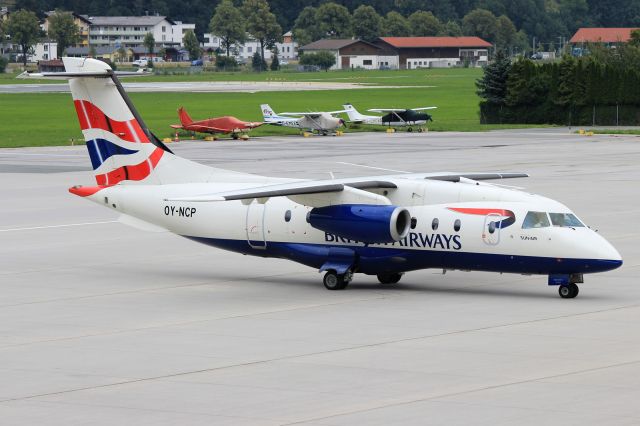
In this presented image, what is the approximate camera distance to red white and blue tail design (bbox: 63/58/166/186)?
34.9 metres

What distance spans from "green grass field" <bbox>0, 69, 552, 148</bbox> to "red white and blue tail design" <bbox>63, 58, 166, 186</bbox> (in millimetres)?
47876

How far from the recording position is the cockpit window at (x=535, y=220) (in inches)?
1184

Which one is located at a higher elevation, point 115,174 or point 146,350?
point 115,174

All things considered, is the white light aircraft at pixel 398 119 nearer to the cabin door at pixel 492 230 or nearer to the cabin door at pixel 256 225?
the cabin door at pixel 256 225

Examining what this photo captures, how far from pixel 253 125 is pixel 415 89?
76977 mm

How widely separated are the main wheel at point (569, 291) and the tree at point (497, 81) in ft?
254

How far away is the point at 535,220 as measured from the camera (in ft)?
98.8

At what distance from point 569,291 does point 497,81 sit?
77.8 m

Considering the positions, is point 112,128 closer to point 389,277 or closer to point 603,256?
point 389,277

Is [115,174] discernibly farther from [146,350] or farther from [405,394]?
[405,394]

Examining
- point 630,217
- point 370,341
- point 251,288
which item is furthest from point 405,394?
point 630,217

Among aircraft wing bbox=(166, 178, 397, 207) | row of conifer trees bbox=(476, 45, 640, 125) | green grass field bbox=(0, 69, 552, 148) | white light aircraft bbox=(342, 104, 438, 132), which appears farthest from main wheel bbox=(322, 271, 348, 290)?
row of conifer trees bbox=(476, 45, 640, 125)

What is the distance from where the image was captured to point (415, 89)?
16525 cm

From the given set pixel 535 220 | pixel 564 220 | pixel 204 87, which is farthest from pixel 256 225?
pixel 204 87
